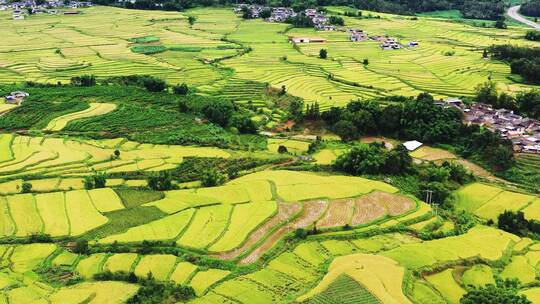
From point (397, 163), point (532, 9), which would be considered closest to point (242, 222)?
point (397, 163)

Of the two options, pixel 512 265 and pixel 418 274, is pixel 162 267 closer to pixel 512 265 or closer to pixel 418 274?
pixel 418 274

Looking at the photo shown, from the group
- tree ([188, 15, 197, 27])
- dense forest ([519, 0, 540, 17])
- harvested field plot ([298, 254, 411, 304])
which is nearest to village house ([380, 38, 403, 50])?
tree ([188, 15, 197, 27])

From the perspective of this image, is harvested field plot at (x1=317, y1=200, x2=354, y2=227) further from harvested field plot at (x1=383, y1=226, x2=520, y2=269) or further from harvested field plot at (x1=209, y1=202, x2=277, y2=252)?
harvested field plot at (x1=383, y1=226, x2=520, y2=269)

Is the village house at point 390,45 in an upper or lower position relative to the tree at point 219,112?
upper

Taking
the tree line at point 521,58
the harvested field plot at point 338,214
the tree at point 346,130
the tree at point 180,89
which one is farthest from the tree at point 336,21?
the harvested field plot at point 338,214

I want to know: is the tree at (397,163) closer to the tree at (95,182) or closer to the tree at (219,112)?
the tree at (219,112)
